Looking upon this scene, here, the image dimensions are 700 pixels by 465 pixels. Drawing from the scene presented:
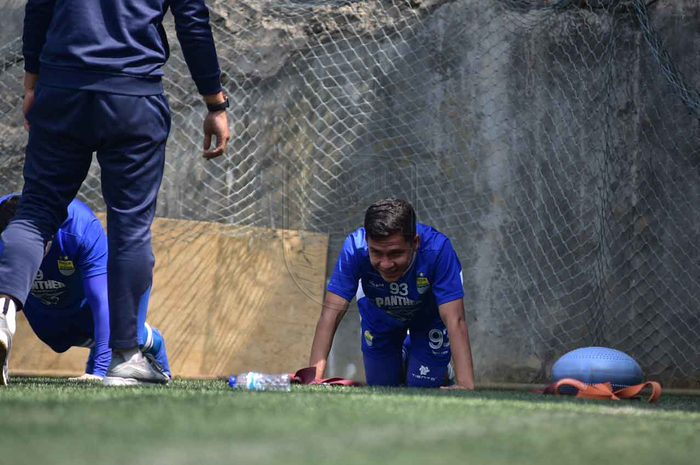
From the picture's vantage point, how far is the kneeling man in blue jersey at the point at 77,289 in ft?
11.3

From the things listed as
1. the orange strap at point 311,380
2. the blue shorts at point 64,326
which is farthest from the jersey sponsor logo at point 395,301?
the blue shorts at point 64,326

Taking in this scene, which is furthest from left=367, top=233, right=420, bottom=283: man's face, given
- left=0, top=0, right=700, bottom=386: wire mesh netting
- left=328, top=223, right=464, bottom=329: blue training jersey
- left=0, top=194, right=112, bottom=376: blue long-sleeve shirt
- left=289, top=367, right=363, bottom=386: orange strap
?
left=0, top=0, right=700, bottom=386: wire mesh netting

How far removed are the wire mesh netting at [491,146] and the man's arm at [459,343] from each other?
1794mm

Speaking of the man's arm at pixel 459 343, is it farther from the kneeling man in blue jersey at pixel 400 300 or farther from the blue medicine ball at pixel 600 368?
the blue medicine ball at pixel 600 368

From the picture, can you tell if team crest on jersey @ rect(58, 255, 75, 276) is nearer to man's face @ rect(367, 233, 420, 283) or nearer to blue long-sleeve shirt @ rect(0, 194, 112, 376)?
blue long-sleeve shirt @ rect(0, 194, 112, 376)

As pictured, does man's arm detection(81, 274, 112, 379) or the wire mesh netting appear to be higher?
the wire mesh netting

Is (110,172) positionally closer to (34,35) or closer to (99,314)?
(34,35)

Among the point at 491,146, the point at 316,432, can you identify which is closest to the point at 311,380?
the point at 316,432

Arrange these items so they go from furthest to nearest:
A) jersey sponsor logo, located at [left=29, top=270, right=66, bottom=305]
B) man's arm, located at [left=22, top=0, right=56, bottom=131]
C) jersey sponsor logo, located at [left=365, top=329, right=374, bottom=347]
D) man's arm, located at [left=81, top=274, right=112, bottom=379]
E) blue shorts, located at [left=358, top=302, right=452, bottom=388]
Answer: jersey sponsor logo, located at [left=365, top=329, right=374, bottom=347] → blue shorts, located at [left=358, top=302, right=452, bottom=388] → jersey sponsor logo, located at [left=29, top=270, right=66, bottom=305] → man's arm, located at [left=81, top=274, right=112, bottom=379] → man's arm, located at [left=22, top=0, right=56, bottom=131]

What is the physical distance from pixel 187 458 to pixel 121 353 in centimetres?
145

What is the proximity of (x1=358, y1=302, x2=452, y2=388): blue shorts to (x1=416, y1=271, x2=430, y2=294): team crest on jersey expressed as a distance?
0.39m

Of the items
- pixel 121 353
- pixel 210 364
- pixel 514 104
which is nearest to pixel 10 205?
pixel 121 353

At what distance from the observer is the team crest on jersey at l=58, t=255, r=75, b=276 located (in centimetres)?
353

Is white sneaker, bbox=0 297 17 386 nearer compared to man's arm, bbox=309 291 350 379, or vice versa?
white sneaker, bbox=0 297 17 386
